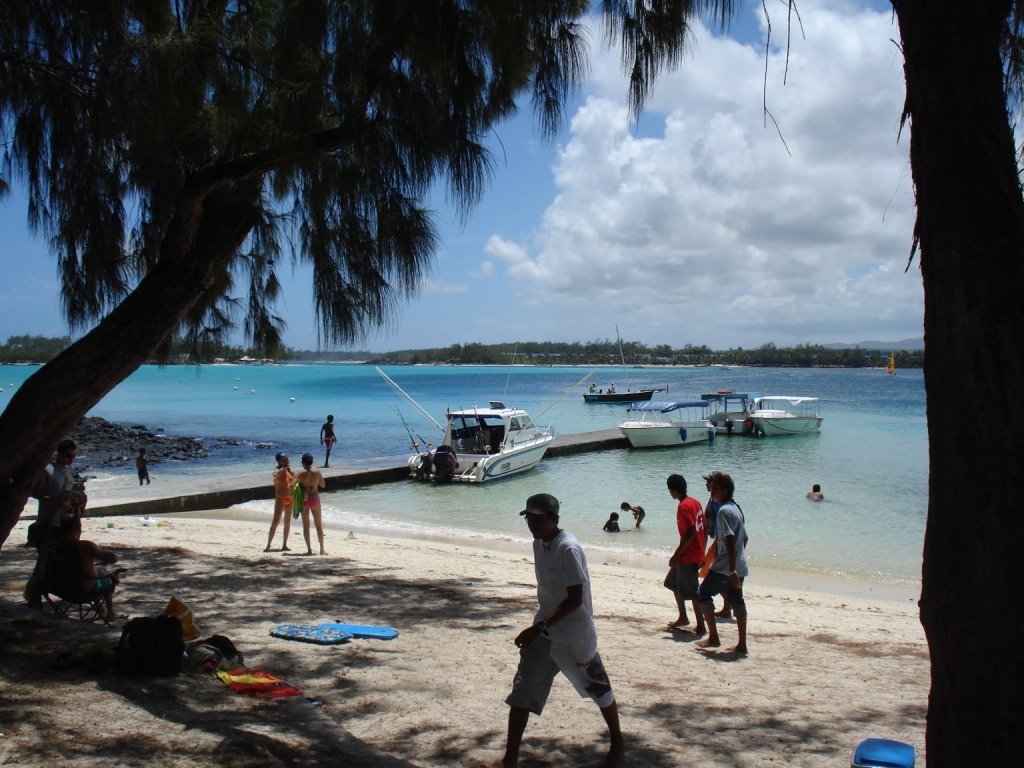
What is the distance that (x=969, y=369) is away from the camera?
231 cm

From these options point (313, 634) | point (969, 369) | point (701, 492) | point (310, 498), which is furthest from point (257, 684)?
point (701, 492)

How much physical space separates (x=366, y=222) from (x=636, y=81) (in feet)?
7.02

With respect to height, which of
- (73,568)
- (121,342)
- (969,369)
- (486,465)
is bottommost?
(486,465)

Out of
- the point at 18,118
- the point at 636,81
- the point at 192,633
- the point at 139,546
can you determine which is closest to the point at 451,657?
the point at 192,633

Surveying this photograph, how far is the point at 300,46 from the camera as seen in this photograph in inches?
211

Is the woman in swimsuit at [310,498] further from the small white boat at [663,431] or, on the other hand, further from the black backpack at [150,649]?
the small white boat at [663,431]

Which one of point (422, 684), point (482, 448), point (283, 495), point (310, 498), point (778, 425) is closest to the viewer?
point (422, 684)

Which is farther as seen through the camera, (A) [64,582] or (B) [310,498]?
(B) [310,498]

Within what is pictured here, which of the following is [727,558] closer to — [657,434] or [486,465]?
[486,465]

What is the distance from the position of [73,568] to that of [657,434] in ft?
91.6

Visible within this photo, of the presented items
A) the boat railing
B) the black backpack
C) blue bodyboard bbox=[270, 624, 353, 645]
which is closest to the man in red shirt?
blue bodyboard bbox=[270, 624, 353, 645]

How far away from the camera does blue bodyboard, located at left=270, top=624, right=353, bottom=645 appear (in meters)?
6.28

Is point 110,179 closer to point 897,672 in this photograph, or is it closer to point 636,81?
point 636,81

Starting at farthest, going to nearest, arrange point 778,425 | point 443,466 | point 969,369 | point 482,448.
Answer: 1. point 778,425
2. point 482,448
3. point 443,466
4. point 969,369
